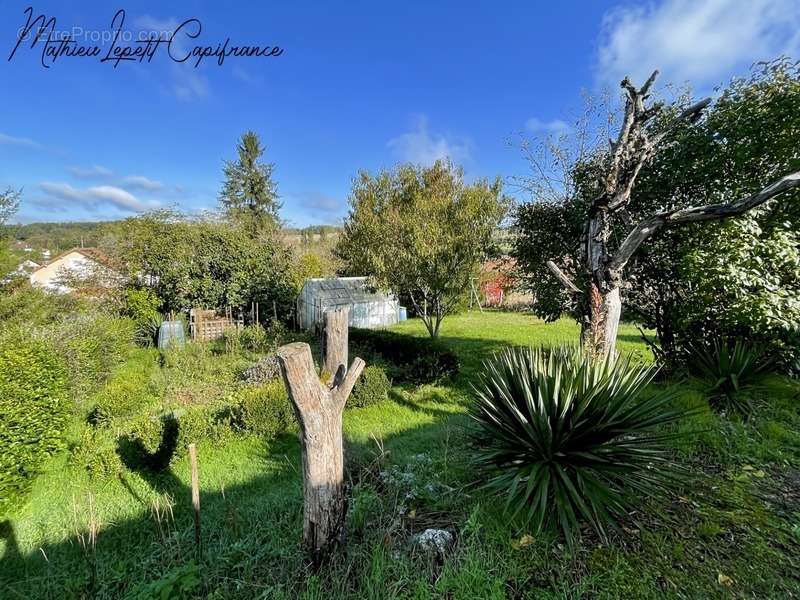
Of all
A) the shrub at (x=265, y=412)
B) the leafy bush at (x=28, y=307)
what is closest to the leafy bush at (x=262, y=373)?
the shrub at (x=265, y=412)

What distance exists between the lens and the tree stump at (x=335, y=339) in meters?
4.50

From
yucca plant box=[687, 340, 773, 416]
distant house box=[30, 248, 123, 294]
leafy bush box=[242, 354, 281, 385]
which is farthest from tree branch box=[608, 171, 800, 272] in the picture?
distant house box=[30, 248, 123, 294]

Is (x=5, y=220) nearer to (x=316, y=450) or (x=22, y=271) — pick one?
(x=22, y=271)

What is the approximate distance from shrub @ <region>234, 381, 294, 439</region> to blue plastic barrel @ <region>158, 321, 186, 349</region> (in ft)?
20.6

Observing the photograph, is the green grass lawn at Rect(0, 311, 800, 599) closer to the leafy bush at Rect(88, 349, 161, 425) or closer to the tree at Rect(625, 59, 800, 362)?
the leafy bush at Rect(88, 349, 161, 425)

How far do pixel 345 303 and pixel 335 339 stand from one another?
394 inches

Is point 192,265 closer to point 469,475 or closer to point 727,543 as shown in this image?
point 469,475

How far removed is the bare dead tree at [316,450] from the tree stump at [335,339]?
194cm

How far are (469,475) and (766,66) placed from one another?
279 inches

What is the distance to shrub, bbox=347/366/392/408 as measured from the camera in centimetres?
647

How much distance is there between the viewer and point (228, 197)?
27828mm

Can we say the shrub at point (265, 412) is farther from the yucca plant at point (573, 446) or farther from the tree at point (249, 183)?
the tree at point (249, 183)

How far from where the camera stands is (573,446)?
2.83m

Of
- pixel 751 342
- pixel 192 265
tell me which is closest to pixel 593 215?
pixel 751 342
